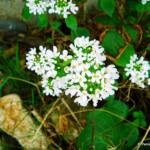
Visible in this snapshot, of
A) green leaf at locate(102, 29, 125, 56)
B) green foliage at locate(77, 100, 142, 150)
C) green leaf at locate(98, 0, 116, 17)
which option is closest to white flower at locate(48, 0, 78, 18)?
green leaf at locate(98, 0, 116, 17)

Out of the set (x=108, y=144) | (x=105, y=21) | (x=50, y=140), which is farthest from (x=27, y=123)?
(x=105, y=21)

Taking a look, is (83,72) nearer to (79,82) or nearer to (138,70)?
(79,82)

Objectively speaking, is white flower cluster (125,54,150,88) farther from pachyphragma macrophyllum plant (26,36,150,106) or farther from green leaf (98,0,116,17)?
green leaf (98,0,116,17)

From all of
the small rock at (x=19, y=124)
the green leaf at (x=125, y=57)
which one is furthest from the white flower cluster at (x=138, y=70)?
the small rock at (x=19, y=124)

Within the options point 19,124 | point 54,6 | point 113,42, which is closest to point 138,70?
point 113,42

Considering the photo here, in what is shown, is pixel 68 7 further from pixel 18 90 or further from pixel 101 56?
pixel 18 90

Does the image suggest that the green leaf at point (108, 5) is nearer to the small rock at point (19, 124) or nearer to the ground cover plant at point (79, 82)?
the ground cover plant at point (79, 82)

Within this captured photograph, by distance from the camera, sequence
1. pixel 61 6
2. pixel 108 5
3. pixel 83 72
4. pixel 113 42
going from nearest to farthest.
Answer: pixel 83 72
pixel 61 6
pixel 108 5
pixel 113 42
